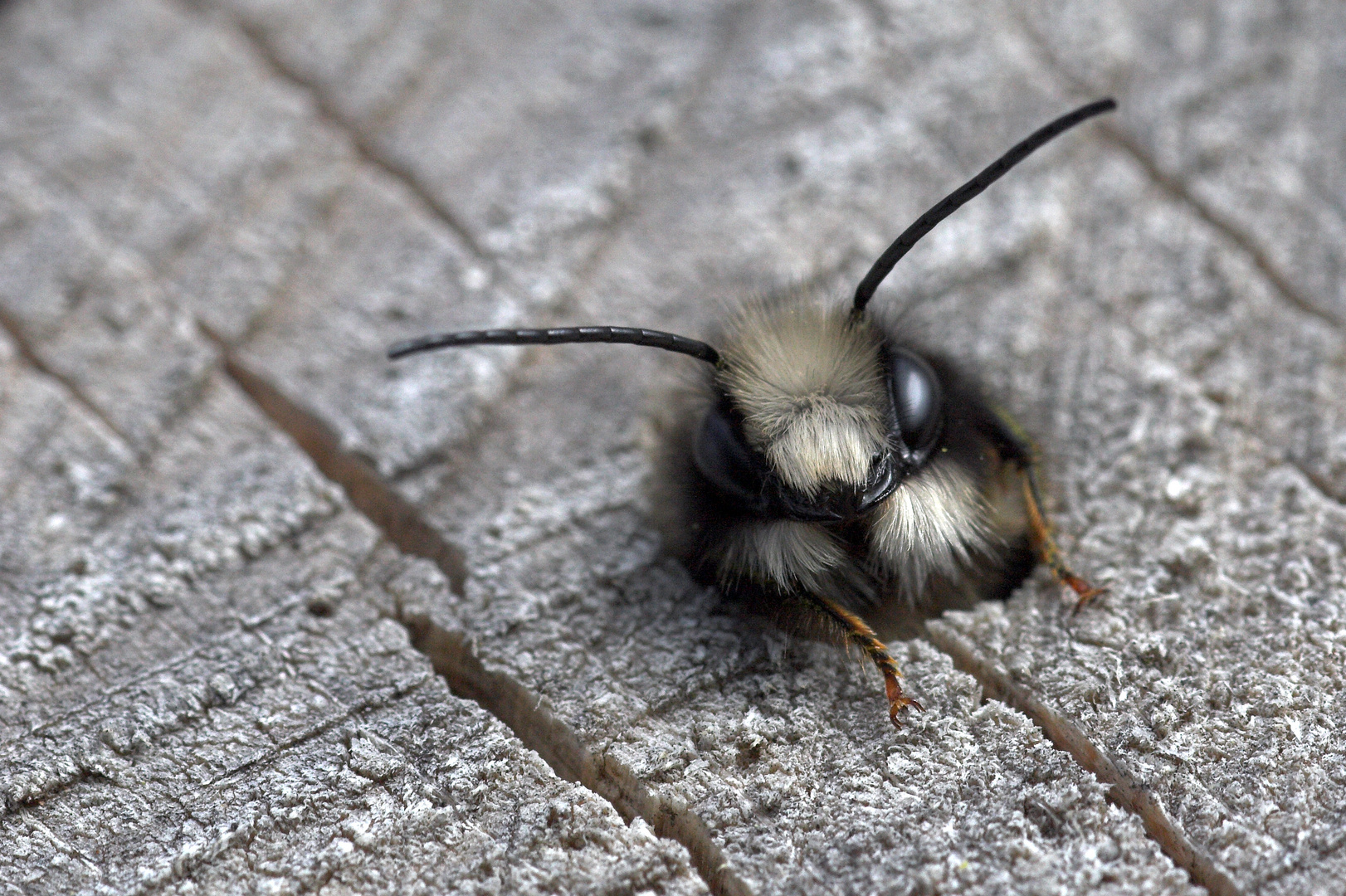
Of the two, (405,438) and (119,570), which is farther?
(405,438)

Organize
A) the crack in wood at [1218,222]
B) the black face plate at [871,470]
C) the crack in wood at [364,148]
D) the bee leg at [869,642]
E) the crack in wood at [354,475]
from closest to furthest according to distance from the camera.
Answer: the bee leg at [869,642] → the black face plate at [871,470] → the crack in wood at [354,475] → the crack in wood at [1218,222] → the crack in wood at [364,148]

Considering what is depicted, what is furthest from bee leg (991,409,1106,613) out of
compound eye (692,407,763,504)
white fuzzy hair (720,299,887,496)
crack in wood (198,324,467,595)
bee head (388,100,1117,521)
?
crack in wood (198,324,467,595)

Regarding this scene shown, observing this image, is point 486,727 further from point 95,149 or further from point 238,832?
point 95,149

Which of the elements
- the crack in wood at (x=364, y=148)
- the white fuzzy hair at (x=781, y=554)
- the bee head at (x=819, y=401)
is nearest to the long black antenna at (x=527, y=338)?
the bee head at (x=819, y=401)

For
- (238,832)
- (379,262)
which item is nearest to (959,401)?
(379,262)

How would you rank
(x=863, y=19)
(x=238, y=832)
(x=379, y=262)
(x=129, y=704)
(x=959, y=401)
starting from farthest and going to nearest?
1. (x=863, y=19)
2. (x=379, y=262)
3. (x=959, y=401)
4. (x=129, y=704)
5. (x=238, y=832)

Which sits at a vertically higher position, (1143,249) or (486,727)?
(1143,249)

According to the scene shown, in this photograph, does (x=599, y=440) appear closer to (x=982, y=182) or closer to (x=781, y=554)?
(x=781, y=554)

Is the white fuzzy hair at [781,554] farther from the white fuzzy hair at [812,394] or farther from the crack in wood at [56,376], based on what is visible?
the crack in wood at [56,376]
